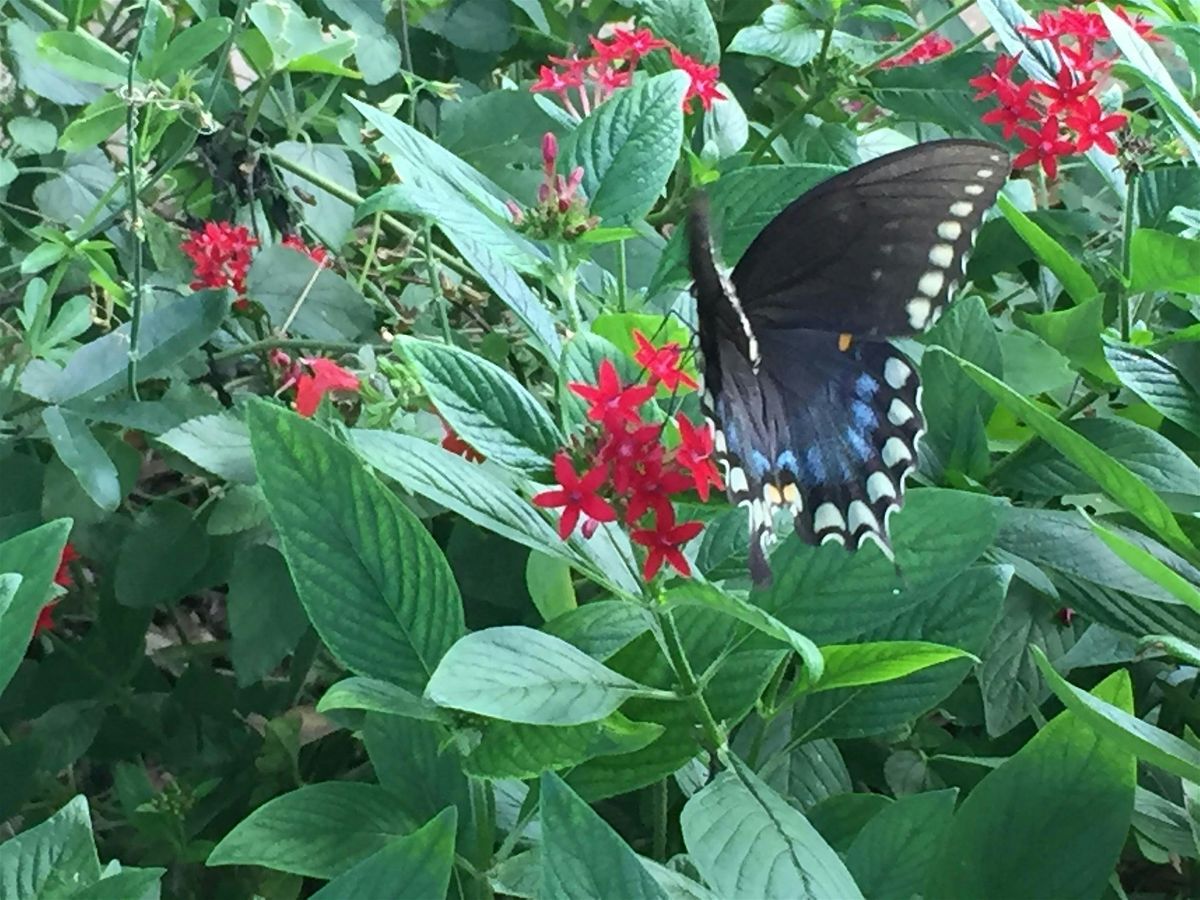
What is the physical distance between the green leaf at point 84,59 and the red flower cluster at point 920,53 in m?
0.61

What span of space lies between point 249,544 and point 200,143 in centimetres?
38

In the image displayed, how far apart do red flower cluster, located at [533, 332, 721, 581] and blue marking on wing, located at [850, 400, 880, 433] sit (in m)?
0.16

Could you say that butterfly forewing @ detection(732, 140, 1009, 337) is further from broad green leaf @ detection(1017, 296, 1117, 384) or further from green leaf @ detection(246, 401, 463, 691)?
green leaf @ detection(246, 401, 463, 691)

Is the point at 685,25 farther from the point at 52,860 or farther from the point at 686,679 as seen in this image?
the point at 52,860

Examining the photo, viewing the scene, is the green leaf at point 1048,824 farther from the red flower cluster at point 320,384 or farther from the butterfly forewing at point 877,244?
the red flower cluster at point 320,384

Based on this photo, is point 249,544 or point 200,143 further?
point 200,143

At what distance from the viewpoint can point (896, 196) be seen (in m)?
0.63

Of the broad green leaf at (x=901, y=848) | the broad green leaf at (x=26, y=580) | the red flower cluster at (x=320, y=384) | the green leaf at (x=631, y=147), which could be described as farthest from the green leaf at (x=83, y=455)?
the broad green leaf at (x=901, y=848)

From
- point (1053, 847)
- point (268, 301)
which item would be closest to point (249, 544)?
point (268, 301)

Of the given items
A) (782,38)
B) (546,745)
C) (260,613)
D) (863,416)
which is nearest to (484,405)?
(546,745)

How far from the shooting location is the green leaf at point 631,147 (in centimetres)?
59

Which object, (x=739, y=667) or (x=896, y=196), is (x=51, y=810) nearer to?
(x=739, y=667)

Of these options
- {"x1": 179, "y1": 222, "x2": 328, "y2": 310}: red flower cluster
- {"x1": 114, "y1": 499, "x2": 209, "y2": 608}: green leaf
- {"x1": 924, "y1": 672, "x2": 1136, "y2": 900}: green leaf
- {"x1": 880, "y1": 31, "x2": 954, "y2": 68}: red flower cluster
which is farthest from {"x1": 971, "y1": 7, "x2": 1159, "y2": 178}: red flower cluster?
{"x1": 114, "y1": 499, "x2": 209, "y2": 608}: green leaf

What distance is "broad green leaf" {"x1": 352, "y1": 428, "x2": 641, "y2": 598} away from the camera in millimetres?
468
